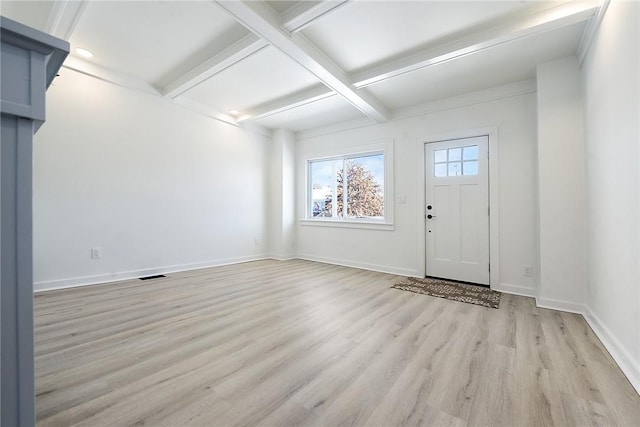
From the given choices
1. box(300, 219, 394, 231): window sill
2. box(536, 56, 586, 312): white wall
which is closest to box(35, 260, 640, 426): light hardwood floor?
box(536, 56, 586, 312): white wall

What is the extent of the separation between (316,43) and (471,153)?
2.49 m

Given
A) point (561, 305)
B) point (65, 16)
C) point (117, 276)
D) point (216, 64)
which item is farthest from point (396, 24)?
point (117, 276)

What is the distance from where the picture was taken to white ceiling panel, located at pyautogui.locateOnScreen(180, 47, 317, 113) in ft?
10.0

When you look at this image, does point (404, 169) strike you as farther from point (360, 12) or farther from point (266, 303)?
point (266, 303)

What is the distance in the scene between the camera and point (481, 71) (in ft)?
10.2

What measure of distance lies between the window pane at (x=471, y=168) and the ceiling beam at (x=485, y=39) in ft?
4.93

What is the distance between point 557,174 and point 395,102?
2.21 meters

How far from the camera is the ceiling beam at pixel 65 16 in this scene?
2.23m

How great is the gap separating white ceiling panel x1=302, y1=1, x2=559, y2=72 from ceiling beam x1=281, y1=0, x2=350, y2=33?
0.09 m

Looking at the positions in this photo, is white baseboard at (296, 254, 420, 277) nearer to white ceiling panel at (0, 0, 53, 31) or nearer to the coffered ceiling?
the coffered ceiling

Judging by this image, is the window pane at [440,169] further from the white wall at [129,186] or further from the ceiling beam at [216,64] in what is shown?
the white wall at [129,186]

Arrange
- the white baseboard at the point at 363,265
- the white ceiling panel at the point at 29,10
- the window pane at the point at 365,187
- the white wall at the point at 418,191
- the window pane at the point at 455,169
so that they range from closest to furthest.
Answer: the white ceiling panel at the point at 29,10
the white wall at the point at 418,191
the window pane at the point at 455,169
the white baseboard at the point at 363,265
the window pane at the point at 365,187

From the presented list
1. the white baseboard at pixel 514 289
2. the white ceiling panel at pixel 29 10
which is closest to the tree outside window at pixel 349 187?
the white baseboard at pixel 514 289

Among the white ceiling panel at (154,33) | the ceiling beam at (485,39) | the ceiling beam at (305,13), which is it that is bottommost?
the ceiling beam at (485,39)
